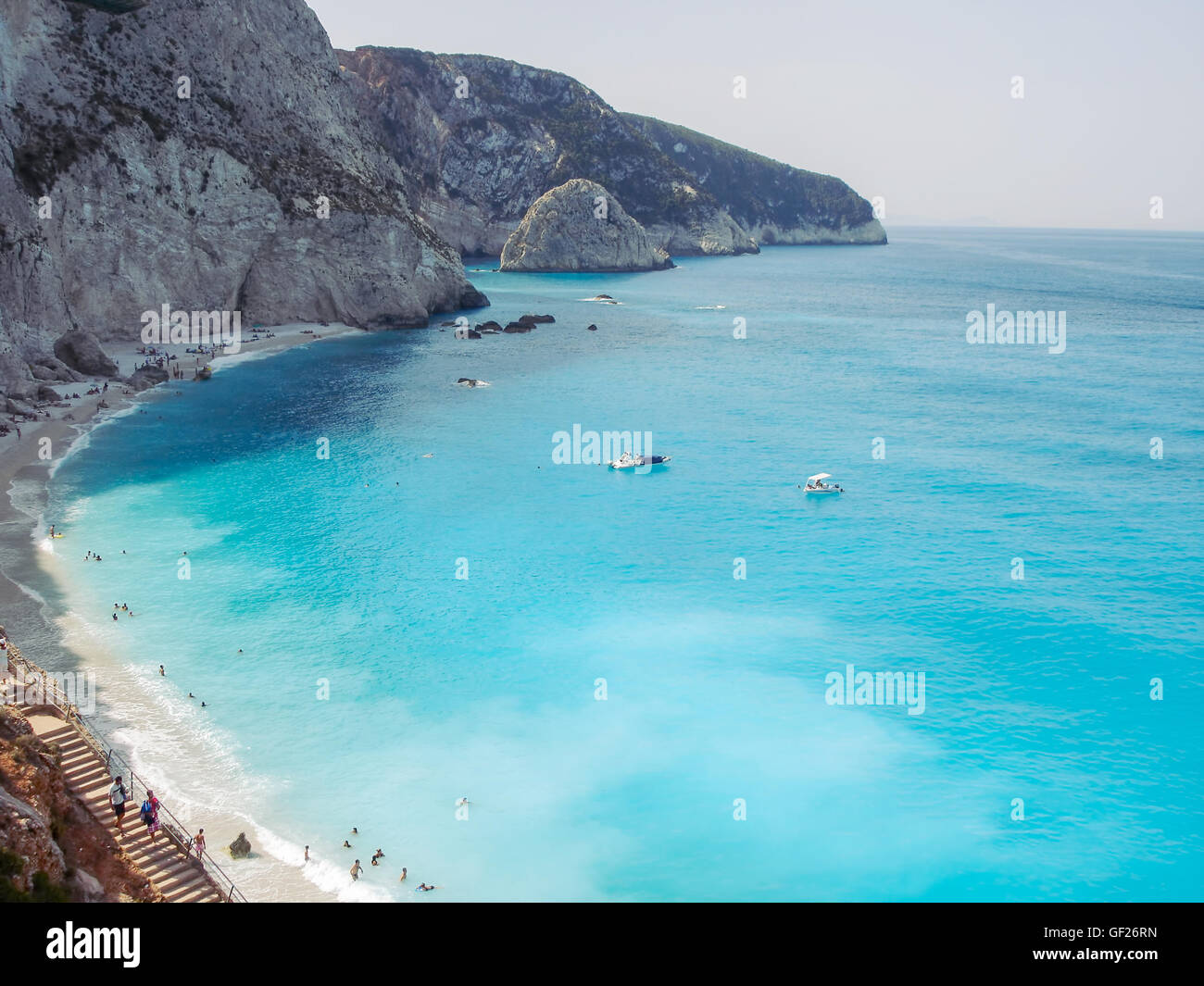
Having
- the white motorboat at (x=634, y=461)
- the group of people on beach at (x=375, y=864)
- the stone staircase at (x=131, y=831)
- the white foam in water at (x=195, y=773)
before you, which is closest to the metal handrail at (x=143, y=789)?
the stone staircase at (x=131, y=831)

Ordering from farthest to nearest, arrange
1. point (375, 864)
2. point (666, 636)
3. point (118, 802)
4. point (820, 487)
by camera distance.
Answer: point (820, 487)
point (666, 636)
point (375, 864)
point (118, 802)

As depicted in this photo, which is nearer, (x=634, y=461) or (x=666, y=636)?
(x=666, y=636)

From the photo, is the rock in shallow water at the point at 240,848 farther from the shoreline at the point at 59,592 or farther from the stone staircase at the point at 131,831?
the stone staircase at the point at 131,831

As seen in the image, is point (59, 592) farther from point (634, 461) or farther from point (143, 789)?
point (634, 461)

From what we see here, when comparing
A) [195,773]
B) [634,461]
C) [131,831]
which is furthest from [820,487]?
[131,831]

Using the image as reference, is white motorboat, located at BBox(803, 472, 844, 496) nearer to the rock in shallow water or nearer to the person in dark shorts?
the rock in shallow water

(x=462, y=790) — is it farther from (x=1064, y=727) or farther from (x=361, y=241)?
(x=361, y=241)

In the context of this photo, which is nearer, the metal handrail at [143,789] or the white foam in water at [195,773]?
the metal handrail at [143,789]
